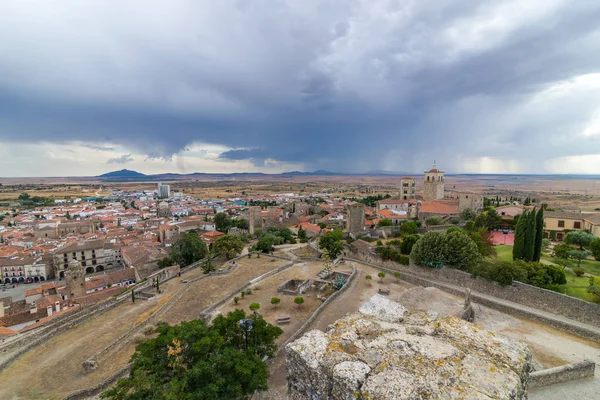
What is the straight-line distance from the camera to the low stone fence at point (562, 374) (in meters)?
14.2

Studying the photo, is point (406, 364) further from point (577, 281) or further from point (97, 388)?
point (577, 281)

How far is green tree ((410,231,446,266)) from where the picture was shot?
2838cm

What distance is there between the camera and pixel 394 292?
26.1 metres

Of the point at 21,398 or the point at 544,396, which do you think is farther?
the point at 21,398

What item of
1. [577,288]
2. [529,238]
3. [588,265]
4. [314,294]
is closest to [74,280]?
[314,294]

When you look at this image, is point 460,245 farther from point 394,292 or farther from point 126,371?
point 126,371

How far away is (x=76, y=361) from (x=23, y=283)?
45.7 meters

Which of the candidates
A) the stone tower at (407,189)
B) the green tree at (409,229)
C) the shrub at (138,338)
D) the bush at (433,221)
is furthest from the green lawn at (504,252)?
A: the stone tower at (407,189)

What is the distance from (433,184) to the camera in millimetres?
73250

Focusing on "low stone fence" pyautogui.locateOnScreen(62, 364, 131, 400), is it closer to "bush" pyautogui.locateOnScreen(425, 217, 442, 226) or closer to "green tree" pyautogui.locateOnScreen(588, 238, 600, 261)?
"green tree" pyautogui.locateOnScreen(588, 238, 600, 261)

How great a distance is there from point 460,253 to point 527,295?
19.3 feet

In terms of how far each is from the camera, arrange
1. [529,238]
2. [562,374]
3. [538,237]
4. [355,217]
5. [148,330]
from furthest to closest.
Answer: [355,217] < [538,237] < [529,238] < [148,330] < [562,374]

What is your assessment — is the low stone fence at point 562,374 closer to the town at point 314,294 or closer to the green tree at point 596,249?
the town at point 314,294

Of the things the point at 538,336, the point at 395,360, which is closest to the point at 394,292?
the point at 538,336
